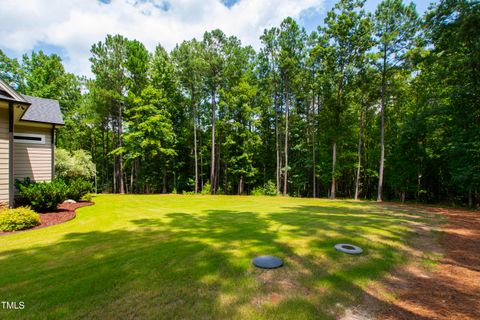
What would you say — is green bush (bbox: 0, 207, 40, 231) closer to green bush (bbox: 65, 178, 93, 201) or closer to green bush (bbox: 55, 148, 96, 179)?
green bush (bbox: 65, 178, 93, 201)

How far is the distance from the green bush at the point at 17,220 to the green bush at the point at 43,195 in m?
1.90

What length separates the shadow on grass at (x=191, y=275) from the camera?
2.64m

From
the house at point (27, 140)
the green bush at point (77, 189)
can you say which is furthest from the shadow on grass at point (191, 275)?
the green bush at point (77, 189)

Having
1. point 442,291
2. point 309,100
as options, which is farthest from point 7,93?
point 309,100

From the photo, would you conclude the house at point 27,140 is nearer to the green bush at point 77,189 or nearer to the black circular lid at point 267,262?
the green bush at point 77,189

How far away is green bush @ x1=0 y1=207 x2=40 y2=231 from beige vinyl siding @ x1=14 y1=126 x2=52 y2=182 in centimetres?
569

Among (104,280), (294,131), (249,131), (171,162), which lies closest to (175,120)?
(171,162)

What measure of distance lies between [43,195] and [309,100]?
25518mm

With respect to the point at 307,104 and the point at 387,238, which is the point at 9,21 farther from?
the point at 307,104

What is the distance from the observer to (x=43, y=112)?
12.2 metres

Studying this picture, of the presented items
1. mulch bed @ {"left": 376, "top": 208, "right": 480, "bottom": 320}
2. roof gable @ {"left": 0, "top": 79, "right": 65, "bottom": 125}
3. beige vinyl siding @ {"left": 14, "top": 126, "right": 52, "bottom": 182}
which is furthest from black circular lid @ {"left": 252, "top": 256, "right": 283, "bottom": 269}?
beige vinyl siding @ {"left": 14, "top": 126, "right": 52, "bottom": 182}

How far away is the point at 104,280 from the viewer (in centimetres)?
330

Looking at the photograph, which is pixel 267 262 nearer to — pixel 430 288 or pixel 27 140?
pixel 430 288

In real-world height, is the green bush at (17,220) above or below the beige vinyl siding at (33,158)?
below
